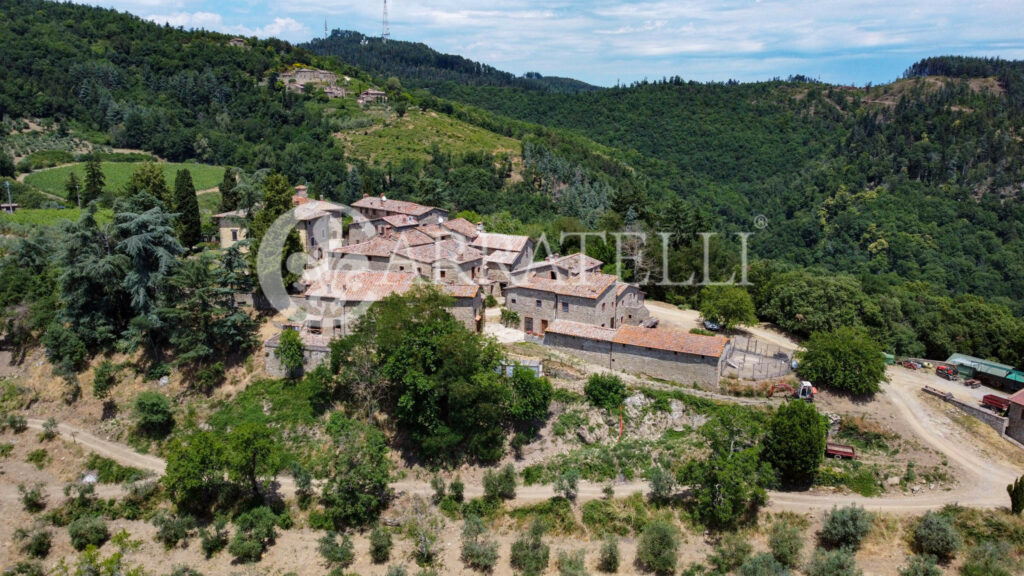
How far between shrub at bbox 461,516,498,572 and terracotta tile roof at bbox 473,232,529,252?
2853cm

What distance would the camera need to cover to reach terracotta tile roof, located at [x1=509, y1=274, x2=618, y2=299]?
1818 inches

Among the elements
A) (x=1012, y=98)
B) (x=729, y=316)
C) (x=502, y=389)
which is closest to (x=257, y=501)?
(x=502, y=389)

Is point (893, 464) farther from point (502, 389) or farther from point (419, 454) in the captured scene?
point (419, 454)

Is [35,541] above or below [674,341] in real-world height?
below

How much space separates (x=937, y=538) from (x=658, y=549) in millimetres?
14260

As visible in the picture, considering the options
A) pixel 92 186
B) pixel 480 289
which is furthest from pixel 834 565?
pixel 92 186

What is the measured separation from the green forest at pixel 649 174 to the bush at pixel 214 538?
26.4 metres

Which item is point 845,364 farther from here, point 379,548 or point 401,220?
point 401,220

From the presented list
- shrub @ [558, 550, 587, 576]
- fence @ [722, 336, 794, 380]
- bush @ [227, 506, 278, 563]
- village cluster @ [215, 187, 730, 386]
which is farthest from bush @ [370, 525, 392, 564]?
fence @ [722, 336, 794, 380]

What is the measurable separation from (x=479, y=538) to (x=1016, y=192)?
14529 cm

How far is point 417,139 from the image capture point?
125 m

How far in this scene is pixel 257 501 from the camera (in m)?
35.3

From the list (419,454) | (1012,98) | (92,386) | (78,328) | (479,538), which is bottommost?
(479,538)

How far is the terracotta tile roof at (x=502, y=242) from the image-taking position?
185 feet
